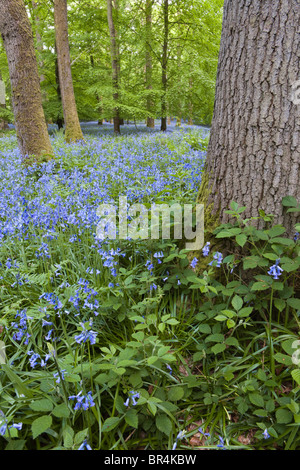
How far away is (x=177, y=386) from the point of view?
170 cm

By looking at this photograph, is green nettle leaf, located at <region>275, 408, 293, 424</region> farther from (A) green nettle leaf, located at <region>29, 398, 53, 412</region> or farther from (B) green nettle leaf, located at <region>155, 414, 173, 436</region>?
Result: (A) green nettle leaf, located at <region>29, 398, 53, 412</region>

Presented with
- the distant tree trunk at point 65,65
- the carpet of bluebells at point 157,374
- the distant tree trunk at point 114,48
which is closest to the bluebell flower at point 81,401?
the carpet of bluebells at point 157,374

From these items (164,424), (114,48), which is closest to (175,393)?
(164,424)

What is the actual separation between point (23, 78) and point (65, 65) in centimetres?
391

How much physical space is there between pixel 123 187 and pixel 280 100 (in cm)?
234

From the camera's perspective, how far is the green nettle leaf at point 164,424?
4.56 ft

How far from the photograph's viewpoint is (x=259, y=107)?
6.31ft

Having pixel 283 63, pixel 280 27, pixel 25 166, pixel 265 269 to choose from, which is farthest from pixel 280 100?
pixel 25 166

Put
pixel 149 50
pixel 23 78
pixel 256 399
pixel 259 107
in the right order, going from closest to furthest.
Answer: pixel 256 399 → pixel 259 107 → pixel 23 78 → pixel 149 50

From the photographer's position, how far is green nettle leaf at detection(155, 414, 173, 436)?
4.56 feet

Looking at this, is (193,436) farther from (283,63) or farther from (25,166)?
(25,166)

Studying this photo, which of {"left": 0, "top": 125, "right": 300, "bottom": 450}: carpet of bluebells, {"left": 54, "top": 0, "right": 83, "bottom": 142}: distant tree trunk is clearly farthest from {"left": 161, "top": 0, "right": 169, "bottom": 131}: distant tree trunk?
{"left": 0, "top": 125, "right": 300, "bottom": 450}: carpet of bluebells

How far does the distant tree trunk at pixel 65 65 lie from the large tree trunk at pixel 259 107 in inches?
288

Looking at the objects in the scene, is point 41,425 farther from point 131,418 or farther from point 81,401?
point 131,418
